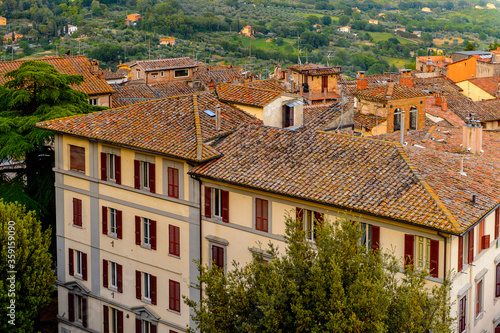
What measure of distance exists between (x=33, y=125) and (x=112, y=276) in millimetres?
7594

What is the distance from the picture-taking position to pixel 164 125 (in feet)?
90.6

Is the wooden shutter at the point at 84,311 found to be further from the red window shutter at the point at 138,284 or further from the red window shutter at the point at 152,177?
the red window shutter at the point at 152,177

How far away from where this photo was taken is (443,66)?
86.8m

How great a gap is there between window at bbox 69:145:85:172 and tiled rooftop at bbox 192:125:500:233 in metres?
5.93

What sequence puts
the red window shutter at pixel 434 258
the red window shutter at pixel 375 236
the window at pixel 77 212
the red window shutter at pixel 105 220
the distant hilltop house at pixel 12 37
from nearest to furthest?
the red window shutter at pixel 434 258
the red window shutter at pixel 375 236
the red window shutter at pixel 105 220
the window at pixel 77 212
the distant hilltop house at pixel 12 37

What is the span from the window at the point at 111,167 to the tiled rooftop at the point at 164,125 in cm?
82

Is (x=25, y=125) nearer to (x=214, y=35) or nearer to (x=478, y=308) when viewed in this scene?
(x=478, y=308)

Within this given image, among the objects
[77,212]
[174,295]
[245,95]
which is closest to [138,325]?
[174,295]

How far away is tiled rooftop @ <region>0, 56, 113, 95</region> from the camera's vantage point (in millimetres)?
54188

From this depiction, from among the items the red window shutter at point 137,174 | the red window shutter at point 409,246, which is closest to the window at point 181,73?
the red window shutter at point 137,174

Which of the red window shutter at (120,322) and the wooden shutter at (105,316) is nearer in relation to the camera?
the red window shutter at (120,322)

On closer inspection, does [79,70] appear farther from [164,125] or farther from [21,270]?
[21,270]

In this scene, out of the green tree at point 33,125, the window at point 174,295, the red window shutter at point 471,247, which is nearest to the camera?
the red window shutter at point 471,247

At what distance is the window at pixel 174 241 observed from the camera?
87.5ft
